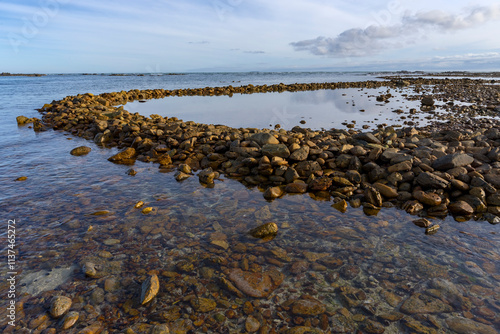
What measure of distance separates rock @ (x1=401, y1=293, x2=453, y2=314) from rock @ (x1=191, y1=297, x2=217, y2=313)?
9.68 feet

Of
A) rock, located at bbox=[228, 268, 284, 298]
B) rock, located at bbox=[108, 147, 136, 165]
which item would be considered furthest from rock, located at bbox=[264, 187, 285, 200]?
rock, located at bbox=[108, 147, 136, 165]

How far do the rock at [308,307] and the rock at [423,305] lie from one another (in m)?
1.26

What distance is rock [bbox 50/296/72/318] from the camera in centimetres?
393

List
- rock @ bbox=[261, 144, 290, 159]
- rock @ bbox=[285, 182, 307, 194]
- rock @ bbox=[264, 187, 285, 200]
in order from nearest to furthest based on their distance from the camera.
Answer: rock @ bbox=[264, 187, 285, 200]
rock @ bbox=[285, 182, 307, 194]
rock @ bbox=[261, 144, 290, 159]

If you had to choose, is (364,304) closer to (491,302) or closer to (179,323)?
(491,302)

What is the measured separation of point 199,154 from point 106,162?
3.97 m

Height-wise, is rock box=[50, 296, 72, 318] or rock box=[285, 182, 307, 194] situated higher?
rock box=[285, 182, 307, 194]

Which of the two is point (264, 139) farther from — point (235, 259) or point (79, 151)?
point (79, 151)

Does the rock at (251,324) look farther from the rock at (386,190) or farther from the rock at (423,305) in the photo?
the rock at (386,190)

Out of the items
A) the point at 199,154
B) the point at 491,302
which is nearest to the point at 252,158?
the point at 199,154

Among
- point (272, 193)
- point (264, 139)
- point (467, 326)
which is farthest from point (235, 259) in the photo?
point (264, 139)

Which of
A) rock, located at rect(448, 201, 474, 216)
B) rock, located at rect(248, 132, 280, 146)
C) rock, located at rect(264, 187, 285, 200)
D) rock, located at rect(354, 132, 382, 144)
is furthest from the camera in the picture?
rock, located at rect(354, 132, 382, 144)

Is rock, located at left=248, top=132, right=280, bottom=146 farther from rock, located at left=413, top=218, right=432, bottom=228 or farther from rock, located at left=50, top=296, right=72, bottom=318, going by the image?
rock, located at left=50, top=296, right=72, bottom=318

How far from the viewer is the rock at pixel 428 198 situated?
7.26 meters
